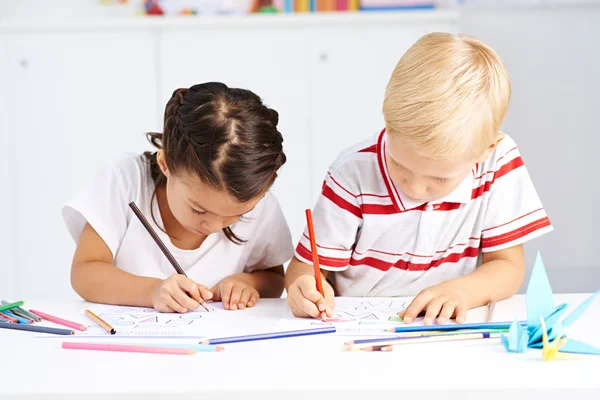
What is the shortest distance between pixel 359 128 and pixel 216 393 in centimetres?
179

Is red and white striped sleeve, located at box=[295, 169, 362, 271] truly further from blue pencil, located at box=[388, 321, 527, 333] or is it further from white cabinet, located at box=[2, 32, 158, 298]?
white cabinet, located at box=[2, 32, 158, 298]

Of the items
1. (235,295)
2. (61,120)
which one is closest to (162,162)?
(235,295)

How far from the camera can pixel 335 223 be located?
1.10 metres

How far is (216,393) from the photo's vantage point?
573 mm

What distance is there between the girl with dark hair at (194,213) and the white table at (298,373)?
0.24 meters

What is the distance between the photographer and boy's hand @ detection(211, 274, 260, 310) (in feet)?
3.13

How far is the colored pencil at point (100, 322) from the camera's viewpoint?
0.79 m

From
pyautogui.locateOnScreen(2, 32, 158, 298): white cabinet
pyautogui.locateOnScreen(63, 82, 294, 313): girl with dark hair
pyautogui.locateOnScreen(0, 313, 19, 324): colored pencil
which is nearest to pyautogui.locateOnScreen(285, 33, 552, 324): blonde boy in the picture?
pyautogui.locateOnScreen(63, 82, 294, 313): girl with dark hair

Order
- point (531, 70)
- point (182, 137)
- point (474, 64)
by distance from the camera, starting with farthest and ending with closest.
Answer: point (531, 70) < point (182, 137) < point (474, 64)

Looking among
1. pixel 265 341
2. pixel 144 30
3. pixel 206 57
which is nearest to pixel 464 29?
pixel 206 57

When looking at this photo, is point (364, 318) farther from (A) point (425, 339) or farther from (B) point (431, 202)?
(B) point (431, 202)

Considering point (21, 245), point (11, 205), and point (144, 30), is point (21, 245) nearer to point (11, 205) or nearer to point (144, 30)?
point (11, 205)

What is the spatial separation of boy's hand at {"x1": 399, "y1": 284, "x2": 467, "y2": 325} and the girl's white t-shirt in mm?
397

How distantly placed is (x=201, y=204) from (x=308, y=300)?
246 mm
